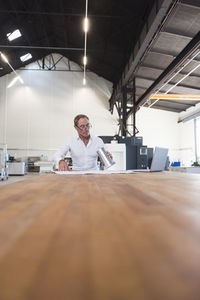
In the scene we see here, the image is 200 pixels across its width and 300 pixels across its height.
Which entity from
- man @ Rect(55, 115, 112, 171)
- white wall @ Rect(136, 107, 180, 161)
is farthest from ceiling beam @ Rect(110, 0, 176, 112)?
white wall @ Rect(136, 107, 180, 161)

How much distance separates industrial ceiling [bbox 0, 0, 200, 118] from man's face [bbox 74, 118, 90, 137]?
2.57 metres

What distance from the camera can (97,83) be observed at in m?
10.4

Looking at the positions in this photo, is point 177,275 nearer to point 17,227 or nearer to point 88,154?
point 17,227

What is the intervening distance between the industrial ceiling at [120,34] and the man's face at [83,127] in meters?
2.57

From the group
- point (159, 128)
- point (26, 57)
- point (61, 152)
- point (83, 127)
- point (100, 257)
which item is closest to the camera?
point (100, 257)

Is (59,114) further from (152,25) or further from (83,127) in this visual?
(83,127)

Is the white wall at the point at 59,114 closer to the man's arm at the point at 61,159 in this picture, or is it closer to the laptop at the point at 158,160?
the man's arm at the point at 61,159

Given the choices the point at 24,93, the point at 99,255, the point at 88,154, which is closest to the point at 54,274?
the point at 99,255

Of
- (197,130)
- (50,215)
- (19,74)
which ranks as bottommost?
(50,215)

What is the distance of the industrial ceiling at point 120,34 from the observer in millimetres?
4191

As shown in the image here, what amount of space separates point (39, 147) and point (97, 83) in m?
4.23

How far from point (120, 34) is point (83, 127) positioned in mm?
5087

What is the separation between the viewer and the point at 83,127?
7.34 feet

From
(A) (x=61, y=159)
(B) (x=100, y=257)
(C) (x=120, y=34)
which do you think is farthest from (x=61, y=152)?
(C) (x=120, y=34)
